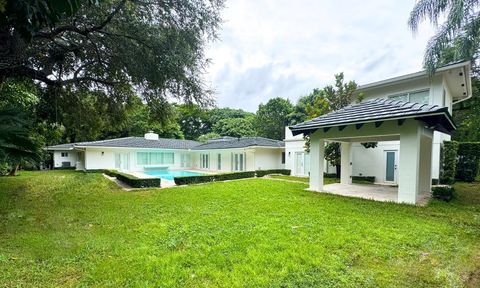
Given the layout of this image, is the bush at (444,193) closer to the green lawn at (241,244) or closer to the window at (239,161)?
the green lawn at (241,244)

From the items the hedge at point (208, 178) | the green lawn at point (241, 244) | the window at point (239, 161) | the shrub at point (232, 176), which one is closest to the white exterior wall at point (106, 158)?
the window at point (239, 161)

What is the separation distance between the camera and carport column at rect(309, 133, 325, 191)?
38.7ft

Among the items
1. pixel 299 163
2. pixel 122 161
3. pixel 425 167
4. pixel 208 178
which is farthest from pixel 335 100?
pixel 122 161

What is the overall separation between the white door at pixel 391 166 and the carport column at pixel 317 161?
6910mm

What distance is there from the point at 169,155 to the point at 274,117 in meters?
18.9

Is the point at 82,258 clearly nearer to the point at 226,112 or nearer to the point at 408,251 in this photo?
the point at 408,251

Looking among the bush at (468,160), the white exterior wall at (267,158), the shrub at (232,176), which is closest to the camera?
the bush at (468,160)

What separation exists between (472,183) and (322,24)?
1297cm

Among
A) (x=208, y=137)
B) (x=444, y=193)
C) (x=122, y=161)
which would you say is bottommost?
(x=122, y=161)

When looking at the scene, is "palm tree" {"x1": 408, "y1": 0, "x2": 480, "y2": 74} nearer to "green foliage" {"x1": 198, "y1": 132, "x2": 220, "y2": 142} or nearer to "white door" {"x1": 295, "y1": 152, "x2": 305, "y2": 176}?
"white door" {"x1": 295, "y1": 152, "x2": 305, "y2": 176}

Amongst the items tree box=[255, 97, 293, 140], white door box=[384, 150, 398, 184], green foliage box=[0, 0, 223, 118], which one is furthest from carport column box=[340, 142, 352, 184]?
tree box=[255, 97, 293, 140]

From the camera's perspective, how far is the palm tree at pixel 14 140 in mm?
3028

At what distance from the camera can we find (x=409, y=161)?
29.6ft

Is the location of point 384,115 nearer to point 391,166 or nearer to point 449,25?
point 449,25
